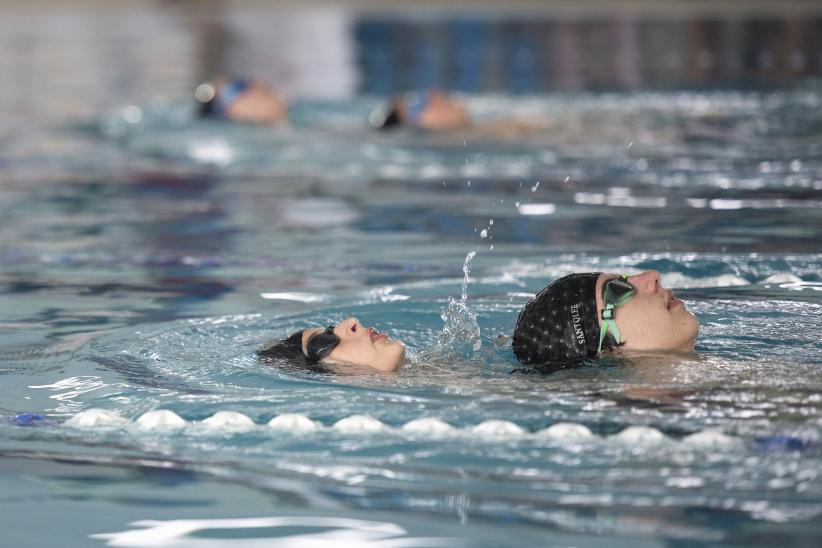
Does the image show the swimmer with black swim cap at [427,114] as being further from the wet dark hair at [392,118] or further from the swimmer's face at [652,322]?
the swimmer's face at [652,322]

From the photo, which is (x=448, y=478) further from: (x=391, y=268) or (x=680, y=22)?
(x=680, y=22)

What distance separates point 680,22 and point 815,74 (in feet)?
32.0

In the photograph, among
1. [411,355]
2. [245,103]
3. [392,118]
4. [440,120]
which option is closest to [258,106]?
[245,103]

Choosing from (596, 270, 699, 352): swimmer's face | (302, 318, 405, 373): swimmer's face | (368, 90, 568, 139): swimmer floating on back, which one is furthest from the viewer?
(368, 90, 568, 139): swimmer floating on back

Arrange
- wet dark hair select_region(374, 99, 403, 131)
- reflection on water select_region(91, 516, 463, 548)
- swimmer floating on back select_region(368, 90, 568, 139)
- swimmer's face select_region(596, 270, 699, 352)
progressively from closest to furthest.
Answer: reflection on water select_region(91, 516, 463, 548), swimmer's face select_region(596, 270, 699, 352), swimmer floating on back select_region(368, 90, 568, 139), wet dark hair select_region(374, 99, 403, 131)

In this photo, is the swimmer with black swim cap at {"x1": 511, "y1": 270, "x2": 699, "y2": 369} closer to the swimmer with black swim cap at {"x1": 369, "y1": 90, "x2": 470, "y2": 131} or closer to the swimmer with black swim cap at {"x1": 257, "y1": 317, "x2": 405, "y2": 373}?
the swimmer with black swim cap at {"x1": 257, "y1": 317, "x2": 405, "y2": 373}

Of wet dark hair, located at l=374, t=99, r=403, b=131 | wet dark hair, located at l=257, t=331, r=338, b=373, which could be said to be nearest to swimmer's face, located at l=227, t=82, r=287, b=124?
wet dark hair, located at l=374, t=99, r=403, b=131

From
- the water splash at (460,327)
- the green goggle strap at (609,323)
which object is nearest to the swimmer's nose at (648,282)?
the green goggle strap at (609,323)

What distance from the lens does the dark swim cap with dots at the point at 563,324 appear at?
12.3 feet

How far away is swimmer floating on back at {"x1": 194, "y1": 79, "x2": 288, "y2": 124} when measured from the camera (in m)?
10.1

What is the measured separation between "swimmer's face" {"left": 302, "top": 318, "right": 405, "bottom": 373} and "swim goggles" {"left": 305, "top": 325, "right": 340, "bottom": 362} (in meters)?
0.01

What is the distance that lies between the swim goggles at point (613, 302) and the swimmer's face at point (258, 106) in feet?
21.9

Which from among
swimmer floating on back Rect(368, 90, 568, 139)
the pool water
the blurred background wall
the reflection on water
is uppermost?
the blurred background wall

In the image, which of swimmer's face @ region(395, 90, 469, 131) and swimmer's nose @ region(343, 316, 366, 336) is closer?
swimmer's nose @ region(343, 316, 366, 336)
